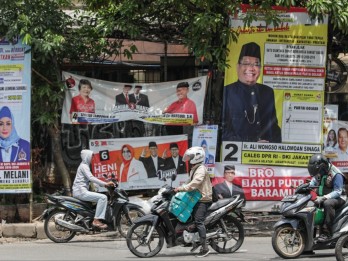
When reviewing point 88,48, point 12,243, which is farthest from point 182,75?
point 12,243

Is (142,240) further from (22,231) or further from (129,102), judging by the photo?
(129,102)

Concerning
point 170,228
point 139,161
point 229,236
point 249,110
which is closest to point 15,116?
Answer: point 139,161

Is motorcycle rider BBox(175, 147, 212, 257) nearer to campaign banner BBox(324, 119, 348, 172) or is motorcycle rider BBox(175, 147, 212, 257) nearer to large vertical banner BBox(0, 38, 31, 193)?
large vertical banner BBox(0, 38, 31, 193)

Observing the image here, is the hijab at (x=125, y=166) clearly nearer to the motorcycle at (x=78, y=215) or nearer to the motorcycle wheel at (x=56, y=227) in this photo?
the motorcycle at (x=78, y=215)

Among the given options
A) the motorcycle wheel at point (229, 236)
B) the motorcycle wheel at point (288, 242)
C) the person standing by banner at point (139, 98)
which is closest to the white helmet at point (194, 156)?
the motorcycle wheel at point (229, 236)

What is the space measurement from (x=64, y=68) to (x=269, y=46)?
13.1ft

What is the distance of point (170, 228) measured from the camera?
28.2ft

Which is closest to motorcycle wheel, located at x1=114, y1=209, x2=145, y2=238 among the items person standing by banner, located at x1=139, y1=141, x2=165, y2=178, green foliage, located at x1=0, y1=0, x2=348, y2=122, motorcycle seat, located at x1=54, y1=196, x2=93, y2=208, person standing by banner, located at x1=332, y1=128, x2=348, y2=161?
motorcycle seat, located at x1=54, y1=196, x2=93, y2=208

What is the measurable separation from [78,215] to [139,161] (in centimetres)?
179

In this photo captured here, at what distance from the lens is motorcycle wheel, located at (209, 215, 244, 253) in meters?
8.87

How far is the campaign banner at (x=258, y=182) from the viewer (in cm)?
1130

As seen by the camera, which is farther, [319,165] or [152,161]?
[152,161]

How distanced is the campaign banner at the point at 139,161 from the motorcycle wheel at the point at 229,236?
271 centimetres

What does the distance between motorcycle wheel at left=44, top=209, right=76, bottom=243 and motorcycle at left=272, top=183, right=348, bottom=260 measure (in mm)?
3712
